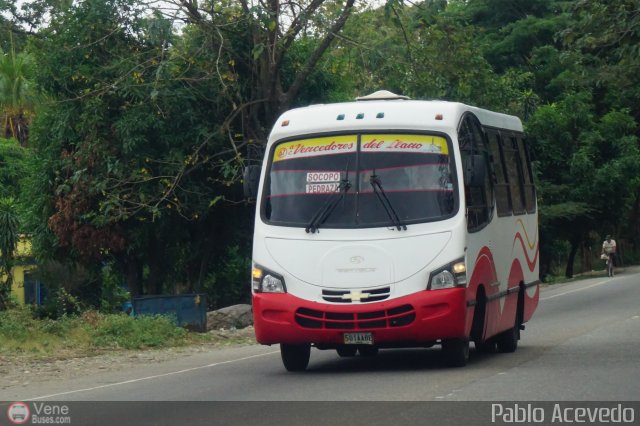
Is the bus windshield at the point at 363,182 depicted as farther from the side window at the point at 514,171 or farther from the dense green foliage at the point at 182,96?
the dense green foliage at the point at 182,96

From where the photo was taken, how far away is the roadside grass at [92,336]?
18806mm

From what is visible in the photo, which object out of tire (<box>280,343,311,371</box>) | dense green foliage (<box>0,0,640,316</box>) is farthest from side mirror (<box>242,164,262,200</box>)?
dense green foliage (<box>0,0,640,316</box>)

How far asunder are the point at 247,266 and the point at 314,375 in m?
20.0

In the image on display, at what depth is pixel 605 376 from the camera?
12.2 metres

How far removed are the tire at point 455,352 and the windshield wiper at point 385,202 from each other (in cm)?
145

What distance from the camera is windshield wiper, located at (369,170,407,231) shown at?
508 inches

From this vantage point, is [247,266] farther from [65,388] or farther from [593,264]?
[593,264]

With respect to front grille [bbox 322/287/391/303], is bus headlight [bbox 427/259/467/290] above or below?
above

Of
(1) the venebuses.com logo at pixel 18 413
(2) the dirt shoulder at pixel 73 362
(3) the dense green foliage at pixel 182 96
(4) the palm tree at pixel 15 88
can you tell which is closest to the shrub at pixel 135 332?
(2) the dirt shoulder at pixel 73 362

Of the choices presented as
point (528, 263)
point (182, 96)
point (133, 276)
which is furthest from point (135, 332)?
point (133, 276)

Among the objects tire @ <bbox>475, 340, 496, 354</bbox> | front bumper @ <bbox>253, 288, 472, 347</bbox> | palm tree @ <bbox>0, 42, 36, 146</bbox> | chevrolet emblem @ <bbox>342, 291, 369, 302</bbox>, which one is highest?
palm tree @ <bbox>0, 42, 36, 146</bbox>

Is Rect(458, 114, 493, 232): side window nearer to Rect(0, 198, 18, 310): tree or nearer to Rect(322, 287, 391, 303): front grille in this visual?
Rect(322, 287, 391, 303): front grille

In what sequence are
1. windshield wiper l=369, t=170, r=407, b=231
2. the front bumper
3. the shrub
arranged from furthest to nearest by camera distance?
1. the shrub
2. windshield wiper l=369, t=170, r=407, b=231
3. the front bumper

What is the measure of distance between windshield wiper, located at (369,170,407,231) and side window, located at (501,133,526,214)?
3.60 m
